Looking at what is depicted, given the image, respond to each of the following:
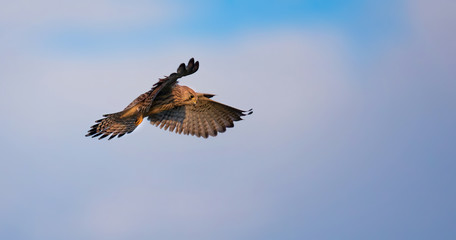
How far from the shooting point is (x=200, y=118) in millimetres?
16469

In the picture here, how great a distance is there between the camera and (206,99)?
16.0 meters

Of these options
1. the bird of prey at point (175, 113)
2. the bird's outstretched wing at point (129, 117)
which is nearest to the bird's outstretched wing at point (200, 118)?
the bird of prey at point (175, 113)

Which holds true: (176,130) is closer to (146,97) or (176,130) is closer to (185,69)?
(146,97)

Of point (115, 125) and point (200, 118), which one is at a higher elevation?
point (200, 118)

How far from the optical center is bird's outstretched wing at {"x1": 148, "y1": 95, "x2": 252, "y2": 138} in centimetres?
1623

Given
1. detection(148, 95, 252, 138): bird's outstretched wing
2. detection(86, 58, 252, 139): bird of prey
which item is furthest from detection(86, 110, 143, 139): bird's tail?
detection(148, 95, 252, 138): bird's outstretched wing

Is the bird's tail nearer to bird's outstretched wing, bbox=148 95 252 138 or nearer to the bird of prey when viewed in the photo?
the bird of prey

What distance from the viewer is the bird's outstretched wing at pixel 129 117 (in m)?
14.3

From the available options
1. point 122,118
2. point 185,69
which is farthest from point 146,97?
point 185,69

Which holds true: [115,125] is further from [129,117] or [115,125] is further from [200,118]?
[200,118]

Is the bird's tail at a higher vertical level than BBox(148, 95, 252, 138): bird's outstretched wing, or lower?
lower

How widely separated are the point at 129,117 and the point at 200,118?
7.79 ft

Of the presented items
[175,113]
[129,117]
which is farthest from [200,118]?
[129,117]

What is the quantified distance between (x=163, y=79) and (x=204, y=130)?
3089 millimetres
